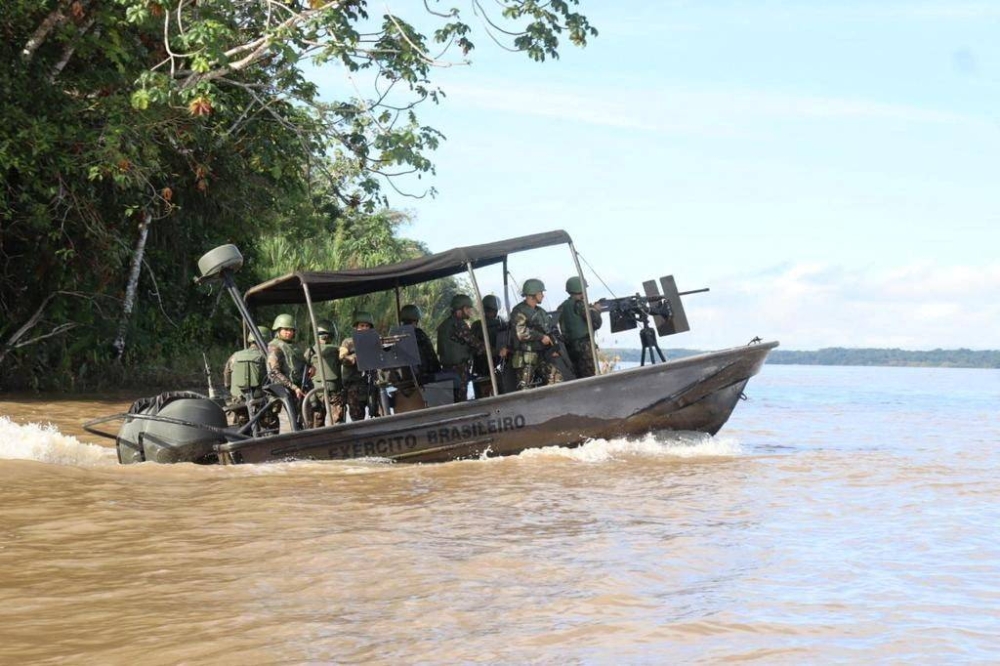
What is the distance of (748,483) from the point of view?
12023 mm

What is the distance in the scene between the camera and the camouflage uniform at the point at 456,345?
45.0ft

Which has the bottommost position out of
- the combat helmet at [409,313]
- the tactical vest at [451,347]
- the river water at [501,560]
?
the river water at [501,560]

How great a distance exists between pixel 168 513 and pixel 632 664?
528cm

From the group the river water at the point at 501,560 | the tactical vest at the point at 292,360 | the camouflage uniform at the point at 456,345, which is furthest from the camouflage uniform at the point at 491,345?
the tactical vest at the point at 292,360

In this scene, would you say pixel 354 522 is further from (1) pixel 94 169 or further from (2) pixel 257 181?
(2) pixel 257 181

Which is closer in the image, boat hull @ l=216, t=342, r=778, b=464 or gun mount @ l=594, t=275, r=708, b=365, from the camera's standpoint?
boat hull @ l=216, t=342, r=778, b=464

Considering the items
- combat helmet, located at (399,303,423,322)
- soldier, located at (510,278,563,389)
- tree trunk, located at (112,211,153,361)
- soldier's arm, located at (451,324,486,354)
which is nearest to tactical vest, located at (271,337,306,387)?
combat helmet, located at (399,303,423,322)

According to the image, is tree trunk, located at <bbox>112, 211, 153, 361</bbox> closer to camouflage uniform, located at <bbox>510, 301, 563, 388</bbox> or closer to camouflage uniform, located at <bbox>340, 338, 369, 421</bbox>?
camouflage uniform, located at <bbox>340, 338, 369, 421</bbox>

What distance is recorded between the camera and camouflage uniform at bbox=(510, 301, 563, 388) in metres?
13.3

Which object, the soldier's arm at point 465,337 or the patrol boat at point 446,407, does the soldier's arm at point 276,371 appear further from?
the soldier's arm at point 465,337

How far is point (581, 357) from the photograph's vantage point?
45.8ft

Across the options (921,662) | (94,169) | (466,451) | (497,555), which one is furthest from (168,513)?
(94,169)

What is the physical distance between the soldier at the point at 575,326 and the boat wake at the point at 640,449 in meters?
1.05

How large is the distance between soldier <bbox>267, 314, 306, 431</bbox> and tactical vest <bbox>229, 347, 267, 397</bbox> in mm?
187
